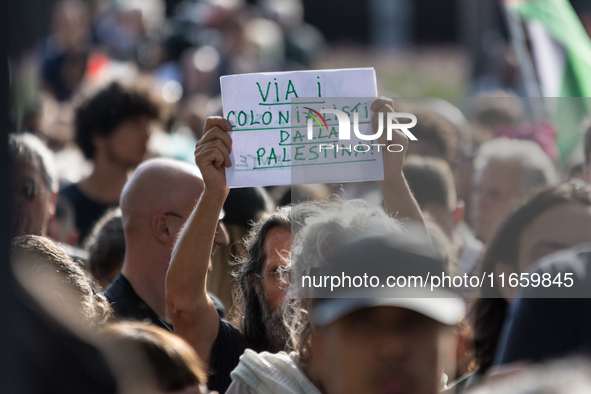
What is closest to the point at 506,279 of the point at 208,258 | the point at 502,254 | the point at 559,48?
the point at 502,254

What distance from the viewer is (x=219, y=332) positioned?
6.74 ft

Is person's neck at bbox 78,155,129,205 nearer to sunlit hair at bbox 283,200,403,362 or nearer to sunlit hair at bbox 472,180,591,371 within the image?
sunlit hair at bbox 283,200,403,362

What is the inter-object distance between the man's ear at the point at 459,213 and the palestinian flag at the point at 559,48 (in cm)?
154

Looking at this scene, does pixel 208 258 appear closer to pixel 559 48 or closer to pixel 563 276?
pixel 563 276

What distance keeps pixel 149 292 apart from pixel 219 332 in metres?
0.38

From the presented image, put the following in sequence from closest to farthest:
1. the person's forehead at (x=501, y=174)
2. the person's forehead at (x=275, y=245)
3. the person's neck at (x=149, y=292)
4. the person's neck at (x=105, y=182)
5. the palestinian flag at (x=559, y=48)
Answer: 1. the person's forehead at (x=275, y=245)
2. the person's neck at (x=149, y=292)
3. the person's forehead at (x=501, y=174)
4. the person's neck at (x=105, y=182)
5. the palestinian flag at (x=559, y=48)

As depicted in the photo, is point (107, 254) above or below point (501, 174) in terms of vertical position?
below

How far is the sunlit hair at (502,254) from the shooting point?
1980 millimetres

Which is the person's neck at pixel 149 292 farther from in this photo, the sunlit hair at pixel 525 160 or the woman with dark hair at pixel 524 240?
the sunlit hair at pixel 525 160

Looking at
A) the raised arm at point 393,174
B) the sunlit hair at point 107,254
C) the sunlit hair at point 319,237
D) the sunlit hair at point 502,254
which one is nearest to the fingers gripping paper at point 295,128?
the raised arm at point 393,174

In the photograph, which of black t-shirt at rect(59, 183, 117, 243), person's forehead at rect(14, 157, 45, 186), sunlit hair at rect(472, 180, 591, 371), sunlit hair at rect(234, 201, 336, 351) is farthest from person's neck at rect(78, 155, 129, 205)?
sunlit hair at rect(472, 180, 591, 371)

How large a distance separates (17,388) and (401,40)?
19.0m

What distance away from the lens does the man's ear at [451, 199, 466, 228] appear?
2.43 m

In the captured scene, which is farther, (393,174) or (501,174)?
(501,174)
